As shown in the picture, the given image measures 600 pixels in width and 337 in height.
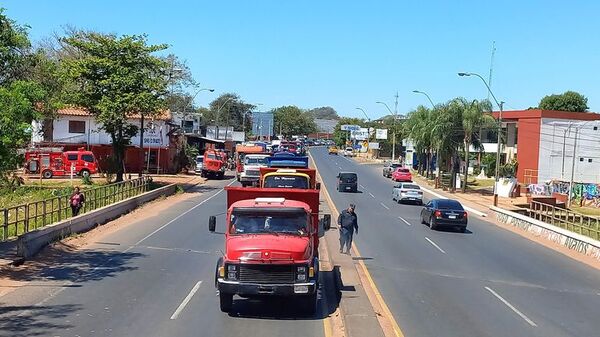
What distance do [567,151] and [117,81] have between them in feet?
151

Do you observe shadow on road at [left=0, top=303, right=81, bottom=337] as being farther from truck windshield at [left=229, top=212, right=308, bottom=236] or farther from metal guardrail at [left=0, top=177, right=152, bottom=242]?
metal guardrail at [left=0, top=177, right=152, bottom=242]

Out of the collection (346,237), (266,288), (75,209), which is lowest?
(75,209)

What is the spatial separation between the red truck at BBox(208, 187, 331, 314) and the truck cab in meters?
35.0

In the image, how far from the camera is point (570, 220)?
40.6m

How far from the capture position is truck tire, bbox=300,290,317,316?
12742 millimetres

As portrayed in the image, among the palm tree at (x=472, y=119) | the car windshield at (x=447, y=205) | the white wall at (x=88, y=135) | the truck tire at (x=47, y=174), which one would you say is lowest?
the truck tire at (x=47, y=174)

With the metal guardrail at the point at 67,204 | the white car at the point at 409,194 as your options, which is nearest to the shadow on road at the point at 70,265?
the metal guardrail at the point at 67,204

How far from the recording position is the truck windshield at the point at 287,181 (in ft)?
83.7

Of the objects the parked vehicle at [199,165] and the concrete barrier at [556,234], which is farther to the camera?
the parked vehicle at [199,165]

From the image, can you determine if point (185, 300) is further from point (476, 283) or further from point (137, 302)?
point (476, 283)

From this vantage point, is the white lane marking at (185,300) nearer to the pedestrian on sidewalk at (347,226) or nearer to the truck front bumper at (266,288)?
the truck front bumper at (266,288)

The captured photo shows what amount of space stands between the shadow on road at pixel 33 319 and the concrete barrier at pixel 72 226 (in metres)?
6.31

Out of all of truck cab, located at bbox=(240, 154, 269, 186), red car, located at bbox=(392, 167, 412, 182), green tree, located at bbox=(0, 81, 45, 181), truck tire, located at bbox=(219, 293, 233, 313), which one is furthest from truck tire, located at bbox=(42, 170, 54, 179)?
truck tire, located at bbox=(219, 293, 233, 313)

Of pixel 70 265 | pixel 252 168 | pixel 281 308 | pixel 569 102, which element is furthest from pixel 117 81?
pixel 569 102
